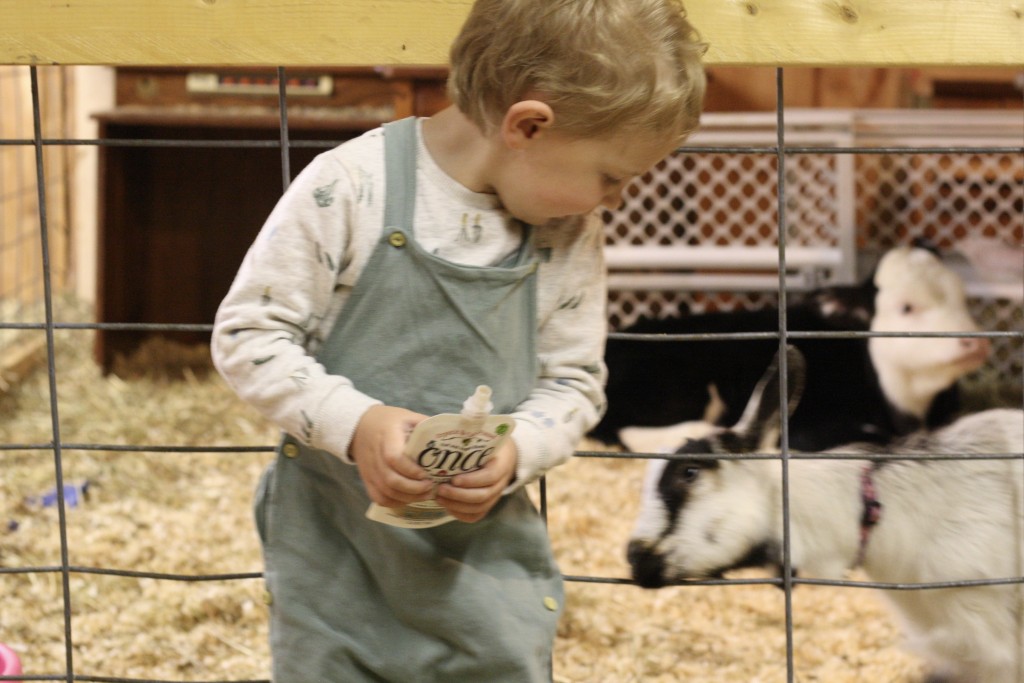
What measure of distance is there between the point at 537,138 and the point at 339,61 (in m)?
0.40

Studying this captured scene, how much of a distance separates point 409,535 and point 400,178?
0.38 meters

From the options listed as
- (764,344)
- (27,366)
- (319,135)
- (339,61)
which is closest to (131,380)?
(27,366)

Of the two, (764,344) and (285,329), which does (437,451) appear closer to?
(285,329)

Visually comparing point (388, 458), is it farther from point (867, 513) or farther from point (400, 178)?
point (867, 513)

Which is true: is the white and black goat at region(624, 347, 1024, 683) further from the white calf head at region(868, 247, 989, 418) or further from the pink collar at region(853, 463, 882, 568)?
the white calf head at region(868, 247, 989, 418)

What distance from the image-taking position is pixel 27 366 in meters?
3.90

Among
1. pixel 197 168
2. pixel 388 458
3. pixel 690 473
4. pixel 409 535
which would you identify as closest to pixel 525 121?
pixel 388 458

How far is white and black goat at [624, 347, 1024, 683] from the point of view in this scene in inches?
73.2

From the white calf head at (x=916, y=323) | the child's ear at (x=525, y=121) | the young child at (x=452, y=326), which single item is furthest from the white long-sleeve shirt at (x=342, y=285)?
the white calf head at (x=916, y=323)

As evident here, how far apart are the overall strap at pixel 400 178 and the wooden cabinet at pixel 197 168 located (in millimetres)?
2420

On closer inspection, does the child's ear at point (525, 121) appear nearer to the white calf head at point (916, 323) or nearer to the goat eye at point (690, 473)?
the goat eye at point (690, 473)

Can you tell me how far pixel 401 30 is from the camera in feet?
4.43

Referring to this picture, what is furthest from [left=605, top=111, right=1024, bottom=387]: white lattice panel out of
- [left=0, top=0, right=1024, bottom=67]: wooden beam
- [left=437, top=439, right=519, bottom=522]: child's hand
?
[left=437, top=439, right=519, bottom=522]: child's hand

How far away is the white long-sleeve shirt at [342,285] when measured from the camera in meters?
1.08
